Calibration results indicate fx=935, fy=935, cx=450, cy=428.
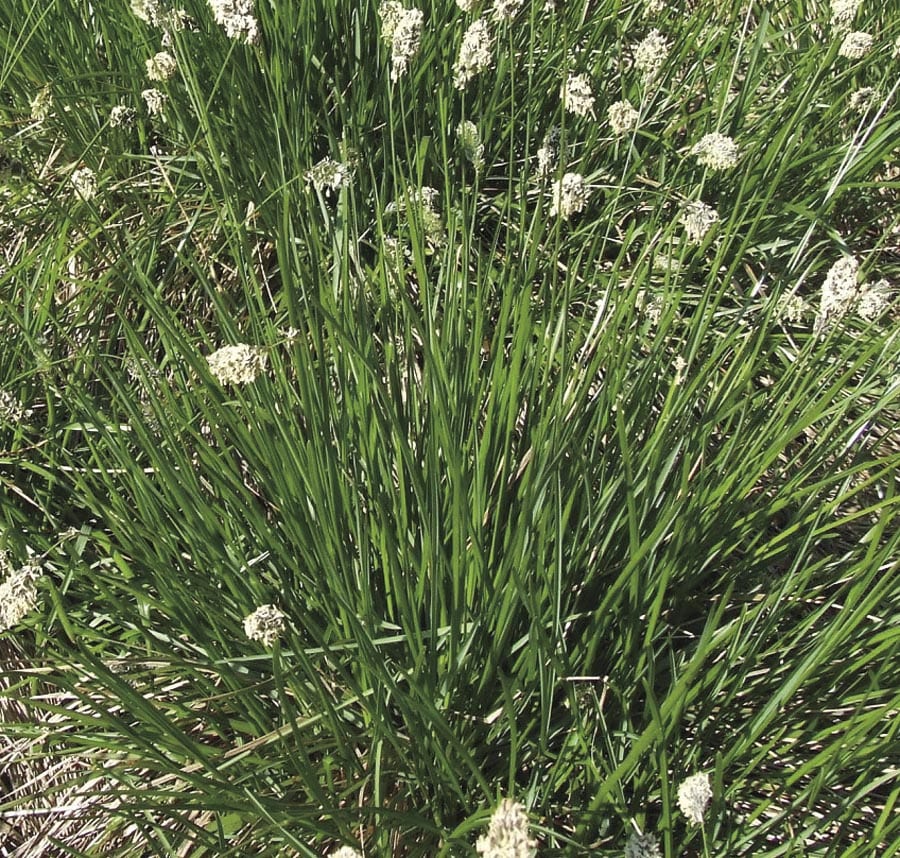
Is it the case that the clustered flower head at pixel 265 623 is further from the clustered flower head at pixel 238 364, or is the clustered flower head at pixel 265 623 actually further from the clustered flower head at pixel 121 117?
the clustered flower head at pixel 121 117

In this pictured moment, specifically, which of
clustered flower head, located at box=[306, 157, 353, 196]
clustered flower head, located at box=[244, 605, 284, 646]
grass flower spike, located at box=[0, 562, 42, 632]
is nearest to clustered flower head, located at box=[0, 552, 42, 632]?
grass flower spike, located at box=[0, 562, 42, 632]

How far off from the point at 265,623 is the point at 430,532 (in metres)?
0.33

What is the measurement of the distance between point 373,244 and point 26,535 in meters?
1.15

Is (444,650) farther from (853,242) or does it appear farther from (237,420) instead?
(853,242)

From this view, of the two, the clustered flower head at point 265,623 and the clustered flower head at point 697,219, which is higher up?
the clustered flower head at point 697,219

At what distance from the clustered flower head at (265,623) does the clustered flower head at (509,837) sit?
603 millimetres

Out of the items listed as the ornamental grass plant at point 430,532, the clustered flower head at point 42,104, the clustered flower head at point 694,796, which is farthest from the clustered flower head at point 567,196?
the clustered flower head at point 42,104

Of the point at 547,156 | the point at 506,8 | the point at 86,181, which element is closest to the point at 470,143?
the point at 547,156

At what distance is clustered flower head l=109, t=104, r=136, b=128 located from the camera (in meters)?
2.38

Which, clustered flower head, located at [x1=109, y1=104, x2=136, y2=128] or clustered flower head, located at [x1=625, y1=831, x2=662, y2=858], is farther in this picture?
clustered flower head, located at [x1=109, y1=104, x2=136, y2=128]

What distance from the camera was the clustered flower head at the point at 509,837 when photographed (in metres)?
1.08

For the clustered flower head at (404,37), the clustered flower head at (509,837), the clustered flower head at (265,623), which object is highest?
the clustered flower head at (404,37)

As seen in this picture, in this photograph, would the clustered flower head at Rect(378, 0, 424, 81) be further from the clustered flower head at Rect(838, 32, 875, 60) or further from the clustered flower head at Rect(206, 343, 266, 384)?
the clustered flower head at Rect(838, 32, 875, 60)

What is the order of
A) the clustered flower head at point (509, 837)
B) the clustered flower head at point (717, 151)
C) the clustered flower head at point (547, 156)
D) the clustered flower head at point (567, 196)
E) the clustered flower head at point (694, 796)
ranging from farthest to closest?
the clustered flower head at point (717, 151), the clustered flower head at point (547, 156), the clustered flower head at point (567, 196), the clustered flower head at point (694, 796), the clustered flower head at point (509, 837)
